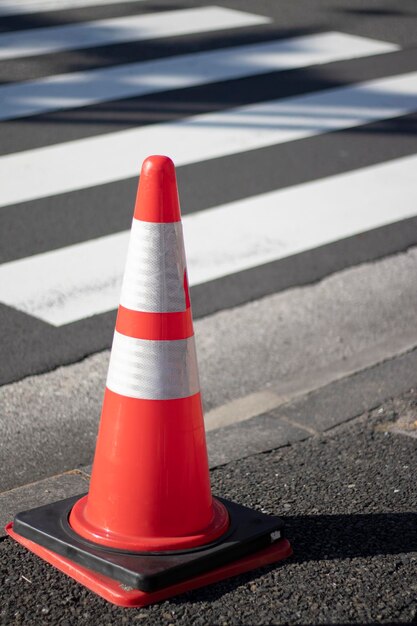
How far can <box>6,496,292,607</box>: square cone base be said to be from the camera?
104 inches

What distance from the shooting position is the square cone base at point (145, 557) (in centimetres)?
263

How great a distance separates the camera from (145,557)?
2.72m

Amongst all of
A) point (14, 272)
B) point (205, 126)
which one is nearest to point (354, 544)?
point (14, 272)

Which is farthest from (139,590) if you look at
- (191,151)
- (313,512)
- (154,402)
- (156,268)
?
(191,151)

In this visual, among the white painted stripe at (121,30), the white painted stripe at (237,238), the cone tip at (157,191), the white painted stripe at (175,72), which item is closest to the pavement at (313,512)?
the cone tip at (157,191)

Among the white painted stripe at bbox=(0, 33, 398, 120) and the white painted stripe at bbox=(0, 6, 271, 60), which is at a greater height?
the white painted stripe at bbox=(0, 6, 271, 60)

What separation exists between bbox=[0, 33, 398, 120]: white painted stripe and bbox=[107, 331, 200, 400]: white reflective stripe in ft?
14.1

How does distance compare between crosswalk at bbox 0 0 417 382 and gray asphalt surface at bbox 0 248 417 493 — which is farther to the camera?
crosswalk at bbox 0 0 417 382

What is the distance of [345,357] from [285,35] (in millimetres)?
5029

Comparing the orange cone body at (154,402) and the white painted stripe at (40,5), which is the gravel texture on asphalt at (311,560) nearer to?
the orange cone body at (154,402)

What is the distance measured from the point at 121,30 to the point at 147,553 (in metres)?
6.56

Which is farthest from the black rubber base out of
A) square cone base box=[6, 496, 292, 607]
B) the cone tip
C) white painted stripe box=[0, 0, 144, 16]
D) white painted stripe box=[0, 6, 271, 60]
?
white painted stripe box=[0, 0, 144, 16]

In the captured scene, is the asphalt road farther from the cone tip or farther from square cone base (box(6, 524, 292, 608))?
the cone tip

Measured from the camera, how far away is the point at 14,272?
16.3ft
